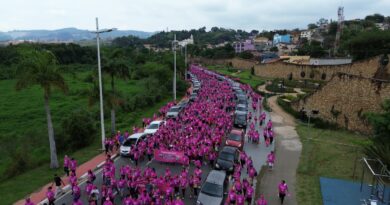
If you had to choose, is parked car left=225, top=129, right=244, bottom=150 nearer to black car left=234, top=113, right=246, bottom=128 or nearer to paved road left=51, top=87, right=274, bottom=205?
paved road left=51, top=87, right=274, bottom=205

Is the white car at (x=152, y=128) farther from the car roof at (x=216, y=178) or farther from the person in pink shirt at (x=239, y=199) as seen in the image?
the person in pink shirt at (x=239, y=199)

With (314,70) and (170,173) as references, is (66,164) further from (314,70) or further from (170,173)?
(314,70)

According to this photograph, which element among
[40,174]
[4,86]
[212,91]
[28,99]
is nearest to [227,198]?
[40,174]

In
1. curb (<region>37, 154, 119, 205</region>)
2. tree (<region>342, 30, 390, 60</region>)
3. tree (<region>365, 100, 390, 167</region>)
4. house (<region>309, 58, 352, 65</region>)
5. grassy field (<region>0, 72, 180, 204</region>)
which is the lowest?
grassy field (<region>0, 72, 180, 204</region>)

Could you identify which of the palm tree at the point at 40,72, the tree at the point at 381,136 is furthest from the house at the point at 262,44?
the palm tree at the point at 40,72

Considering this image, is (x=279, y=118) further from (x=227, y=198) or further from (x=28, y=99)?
(x=28, y=99)

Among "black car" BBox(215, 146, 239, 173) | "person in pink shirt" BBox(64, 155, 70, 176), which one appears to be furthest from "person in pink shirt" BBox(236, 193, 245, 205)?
"person in pink shirt" BBox(64, 155, 70, 176)

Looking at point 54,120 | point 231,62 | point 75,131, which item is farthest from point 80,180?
point 231,62
